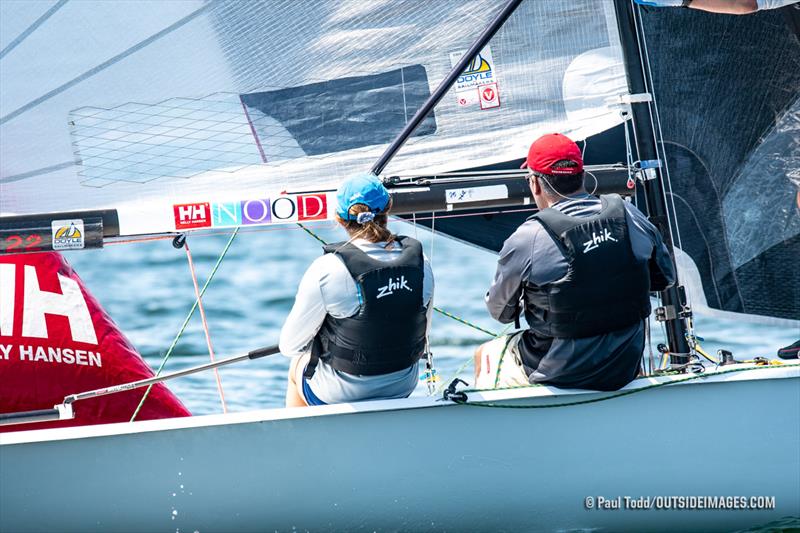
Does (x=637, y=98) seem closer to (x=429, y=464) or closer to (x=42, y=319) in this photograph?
(x=429, y=464)

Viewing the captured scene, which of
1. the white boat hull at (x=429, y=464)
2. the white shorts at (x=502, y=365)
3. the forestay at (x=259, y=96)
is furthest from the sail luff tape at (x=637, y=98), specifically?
the white boat hull at (x=429, y=464)

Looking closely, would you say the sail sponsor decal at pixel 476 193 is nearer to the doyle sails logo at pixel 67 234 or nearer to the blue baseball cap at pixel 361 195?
the blue baseball cap at pixel 361 195

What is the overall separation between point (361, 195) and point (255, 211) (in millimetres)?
596

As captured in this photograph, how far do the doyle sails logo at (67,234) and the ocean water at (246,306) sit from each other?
1.23 meters

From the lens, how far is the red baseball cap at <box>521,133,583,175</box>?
255cm

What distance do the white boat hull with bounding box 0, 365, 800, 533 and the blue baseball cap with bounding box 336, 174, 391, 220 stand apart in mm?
439

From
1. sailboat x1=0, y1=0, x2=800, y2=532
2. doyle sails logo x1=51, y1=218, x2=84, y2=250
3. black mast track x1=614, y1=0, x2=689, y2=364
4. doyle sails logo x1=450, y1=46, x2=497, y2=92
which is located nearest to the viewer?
sailboat x1=0, y1=0, x2=800, y2=532

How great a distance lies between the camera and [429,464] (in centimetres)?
263

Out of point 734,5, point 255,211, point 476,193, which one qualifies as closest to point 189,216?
point 255,211

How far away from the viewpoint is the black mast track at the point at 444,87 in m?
3.08

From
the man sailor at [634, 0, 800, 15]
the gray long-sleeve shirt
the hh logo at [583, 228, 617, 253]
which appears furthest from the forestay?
the hh logo at [583, 228, 617, 253]

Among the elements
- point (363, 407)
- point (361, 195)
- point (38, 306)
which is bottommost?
point (363, 407)

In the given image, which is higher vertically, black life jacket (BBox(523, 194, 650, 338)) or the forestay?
the forestay

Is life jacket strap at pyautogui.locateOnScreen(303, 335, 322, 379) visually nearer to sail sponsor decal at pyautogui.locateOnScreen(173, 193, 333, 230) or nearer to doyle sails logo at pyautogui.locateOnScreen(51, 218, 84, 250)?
sail sponsor decal at pyautogui.locateOnScreen(173, 193, 333, 230)
